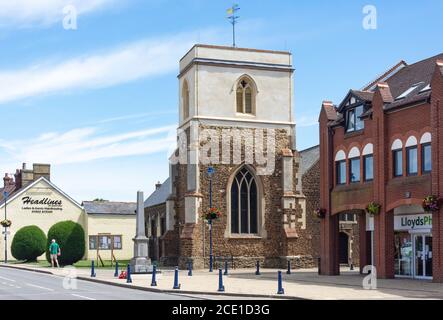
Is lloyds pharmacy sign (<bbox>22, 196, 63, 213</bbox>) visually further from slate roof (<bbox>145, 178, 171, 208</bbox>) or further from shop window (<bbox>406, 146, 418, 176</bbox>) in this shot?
shop window (<bbox>406, 146, 418, 176</bbox>)

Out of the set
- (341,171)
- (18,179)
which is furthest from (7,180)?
(341,171)

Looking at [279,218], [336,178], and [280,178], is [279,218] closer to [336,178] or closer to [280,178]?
[280,178]

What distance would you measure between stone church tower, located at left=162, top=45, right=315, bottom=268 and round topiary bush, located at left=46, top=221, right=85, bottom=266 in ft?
23.6

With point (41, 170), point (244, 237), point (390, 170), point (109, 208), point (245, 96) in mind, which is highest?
point (245, 96)

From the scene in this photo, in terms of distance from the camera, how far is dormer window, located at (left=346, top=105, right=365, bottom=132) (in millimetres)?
37812

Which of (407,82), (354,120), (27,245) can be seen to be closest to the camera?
(407,82)

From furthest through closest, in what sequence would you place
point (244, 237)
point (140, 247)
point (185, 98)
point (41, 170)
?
point (41, 170)
point (185, 98)
point (244, 237)
point (140, 247)

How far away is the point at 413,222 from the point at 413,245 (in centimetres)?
114

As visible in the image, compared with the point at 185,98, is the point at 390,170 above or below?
below

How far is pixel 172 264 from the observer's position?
51.5 metres

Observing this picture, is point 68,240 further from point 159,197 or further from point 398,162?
point 398,162

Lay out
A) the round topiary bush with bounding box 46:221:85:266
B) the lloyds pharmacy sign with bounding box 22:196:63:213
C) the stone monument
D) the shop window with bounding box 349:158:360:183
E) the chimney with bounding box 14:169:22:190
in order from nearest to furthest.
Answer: the shop window with bounding box 349:158:360:183
the stone monument
the round topiary bush with bounding box 46:221:85:266
the lloyds pharmacy sign with bounding box 22:196:63:213
the chimney with bounding box 14:169:22:190

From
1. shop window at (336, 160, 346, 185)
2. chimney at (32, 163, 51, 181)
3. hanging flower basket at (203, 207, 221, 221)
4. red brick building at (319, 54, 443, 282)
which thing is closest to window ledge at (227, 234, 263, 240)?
hanging flower basket at (203, 207, 221, 221)

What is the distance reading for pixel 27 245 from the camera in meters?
62.3
